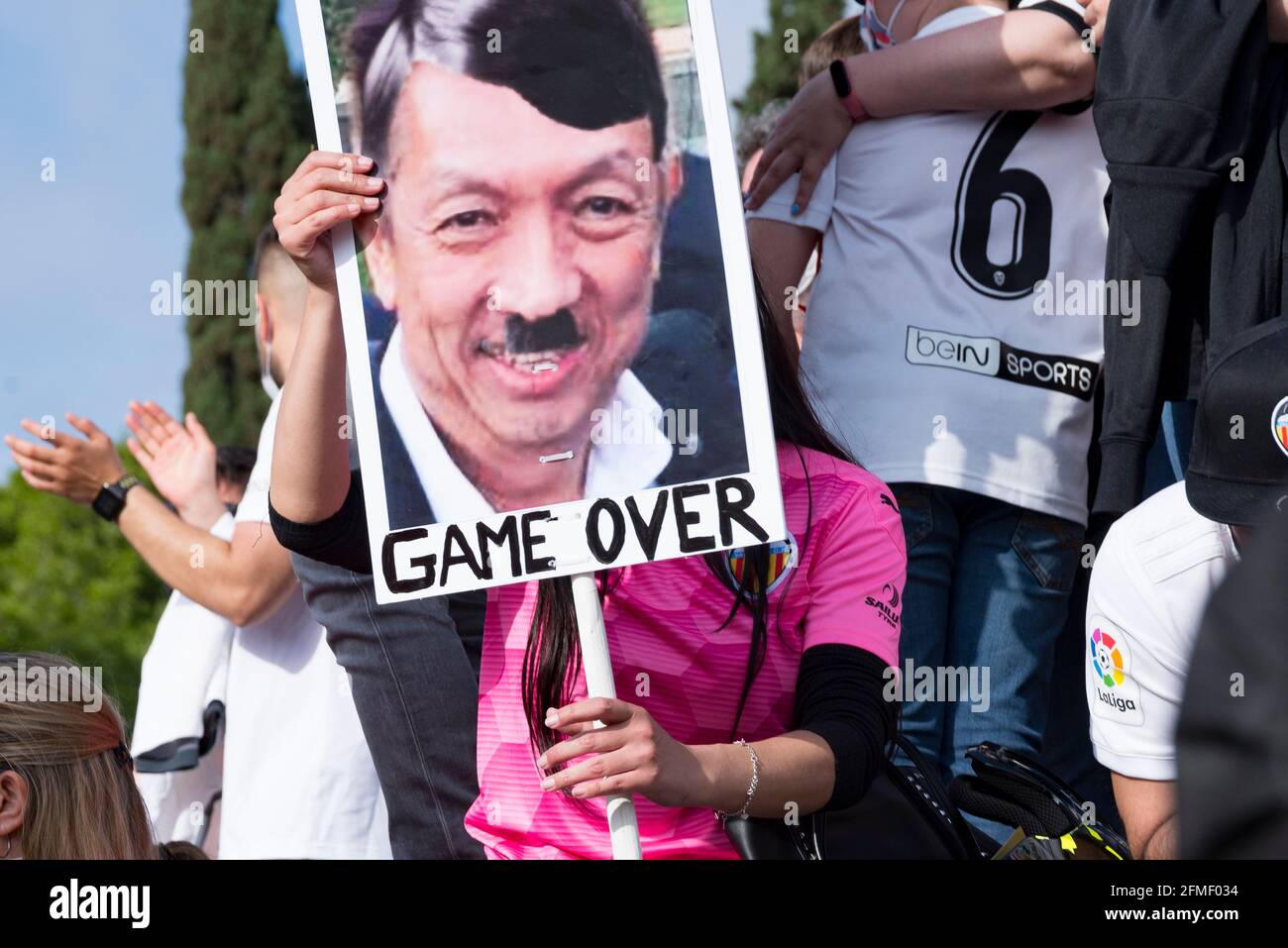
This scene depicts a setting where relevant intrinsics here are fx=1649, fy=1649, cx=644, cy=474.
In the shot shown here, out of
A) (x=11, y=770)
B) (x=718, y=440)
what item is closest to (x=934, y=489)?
(x=718, y=440)

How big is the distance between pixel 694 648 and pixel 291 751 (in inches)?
51.5

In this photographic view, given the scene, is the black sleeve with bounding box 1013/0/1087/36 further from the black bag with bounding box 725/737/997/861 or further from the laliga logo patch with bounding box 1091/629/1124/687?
the black bag with bounding box 725/737/997/861

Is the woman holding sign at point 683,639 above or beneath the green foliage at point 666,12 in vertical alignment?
beneath

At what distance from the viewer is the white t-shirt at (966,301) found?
2.78 meters

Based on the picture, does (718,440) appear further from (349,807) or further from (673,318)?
(349,807)

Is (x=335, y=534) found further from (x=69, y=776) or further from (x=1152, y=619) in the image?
(x=1152, y=619)

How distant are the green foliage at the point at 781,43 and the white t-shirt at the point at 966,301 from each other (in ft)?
17.1

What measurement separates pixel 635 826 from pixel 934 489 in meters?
1.03

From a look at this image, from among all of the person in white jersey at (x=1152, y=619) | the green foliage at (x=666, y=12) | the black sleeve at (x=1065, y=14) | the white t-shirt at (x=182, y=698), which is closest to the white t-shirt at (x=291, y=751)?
the white t-shirt at (x=182, y=698)

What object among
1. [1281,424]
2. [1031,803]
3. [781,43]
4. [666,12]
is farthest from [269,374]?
[781,43]

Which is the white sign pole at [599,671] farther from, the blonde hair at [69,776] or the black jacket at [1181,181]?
the black jacket at [1181,181]

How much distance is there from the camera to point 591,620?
197 centimetres

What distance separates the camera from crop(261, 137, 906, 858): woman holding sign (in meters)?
2.05

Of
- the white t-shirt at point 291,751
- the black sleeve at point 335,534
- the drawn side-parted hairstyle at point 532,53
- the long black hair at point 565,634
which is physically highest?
the drawn side-parted hairstyle at point 532,53
